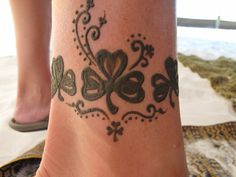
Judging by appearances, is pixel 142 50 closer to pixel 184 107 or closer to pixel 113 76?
pixel 113 76

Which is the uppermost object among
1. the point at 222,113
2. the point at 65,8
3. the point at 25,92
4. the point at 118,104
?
the point at 65,8

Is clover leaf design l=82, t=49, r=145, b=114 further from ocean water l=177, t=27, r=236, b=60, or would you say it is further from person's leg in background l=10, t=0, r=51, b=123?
ocean water l=177, t=27, r=236, b=60

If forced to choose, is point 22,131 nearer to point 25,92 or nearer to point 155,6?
point 25,92

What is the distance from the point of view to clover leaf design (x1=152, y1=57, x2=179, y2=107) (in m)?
0.53

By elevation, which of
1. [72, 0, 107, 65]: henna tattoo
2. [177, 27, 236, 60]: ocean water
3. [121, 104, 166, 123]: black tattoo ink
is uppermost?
[72, 0, 107, 65]: henna tattoo

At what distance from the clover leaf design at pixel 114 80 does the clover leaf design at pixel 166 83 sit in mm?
23

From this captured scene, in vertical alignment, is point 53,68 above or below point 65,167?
above

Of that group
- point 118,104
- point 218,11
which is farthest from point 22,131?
point 218,11

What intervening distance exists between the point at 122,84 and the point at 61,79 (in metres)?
0.11

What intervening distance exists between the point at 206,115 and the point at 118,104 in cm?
69

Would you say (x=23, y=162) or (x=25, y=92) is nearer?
(x=23, y=162)

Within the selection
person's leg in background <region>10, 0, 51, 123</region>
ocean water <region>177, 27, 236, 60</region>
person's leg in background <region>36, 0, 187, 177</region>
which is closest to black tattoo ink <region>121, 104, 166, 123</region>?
person's leg in background <region>36, 0, 187, 177</region>

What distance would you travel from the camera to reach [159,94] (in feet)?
1.76

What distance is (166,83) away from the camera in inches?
21.5
